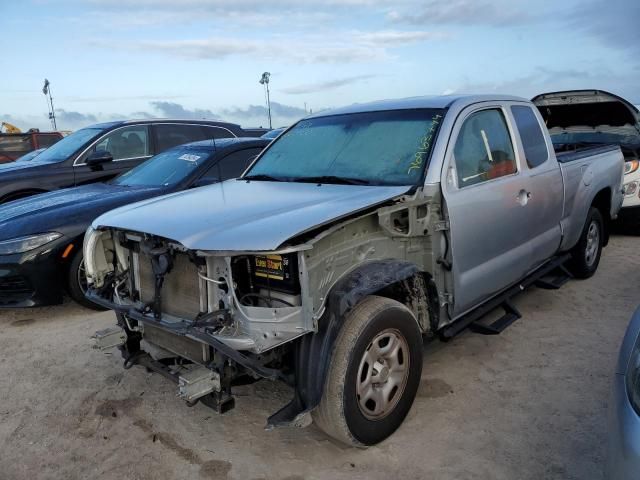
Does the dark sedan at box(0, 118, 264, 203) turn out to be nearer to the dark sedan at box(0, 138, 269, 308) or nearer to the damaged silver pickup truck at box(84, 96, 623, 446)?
the dark sedan at box(0, 138, 269, 308)

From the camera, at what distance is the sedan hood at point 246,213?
2.55 meters

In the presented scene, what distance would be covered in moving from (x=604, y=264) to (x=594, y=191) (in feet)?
4.53

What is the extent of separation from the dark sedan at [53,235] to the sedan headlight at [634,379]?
447 cm

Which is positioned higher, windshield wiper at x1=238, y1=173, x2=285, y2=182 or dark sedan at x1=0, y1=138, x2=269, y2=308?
windshield wiper at x1=238, y1=173, x2=285, y2=182

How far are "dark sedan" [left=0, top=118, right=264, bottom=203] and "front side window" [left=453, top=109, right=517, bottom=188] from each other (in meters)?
4.85

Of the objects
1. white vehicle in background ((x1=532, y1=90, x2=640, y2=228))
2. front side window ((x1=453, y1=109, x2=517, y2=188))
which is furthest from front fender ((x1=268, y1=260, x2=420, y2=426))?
white vehicle in background ((x1=532, y1=90, x2=640, y2=228))

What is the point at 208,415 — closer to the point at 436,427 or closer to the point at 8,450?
the point at 8,450

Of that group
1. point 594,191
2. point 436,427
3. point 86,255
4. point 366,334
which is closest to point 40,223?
point 86,255

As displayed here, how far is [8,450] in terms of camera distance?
125 inches

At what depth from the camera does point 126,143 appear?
752cm

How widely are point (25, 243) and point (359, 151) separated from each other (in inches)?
125

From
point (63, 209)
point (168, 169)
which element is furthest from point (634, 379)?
point (168, 169)

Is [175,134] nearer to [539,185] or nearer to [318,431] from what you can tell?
[539,185]

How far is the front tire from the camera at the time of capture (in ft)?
8.97
